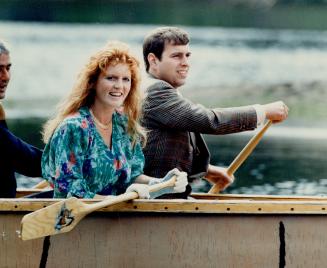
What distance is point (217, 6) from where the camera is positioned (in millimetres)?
46844

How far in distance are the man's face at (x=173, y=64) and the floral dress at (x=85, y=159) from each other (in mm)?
454

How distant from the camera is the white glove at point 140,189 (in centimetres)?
595

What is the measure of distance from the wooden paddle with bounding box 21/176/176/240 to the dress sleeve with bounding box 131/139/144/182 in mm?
434

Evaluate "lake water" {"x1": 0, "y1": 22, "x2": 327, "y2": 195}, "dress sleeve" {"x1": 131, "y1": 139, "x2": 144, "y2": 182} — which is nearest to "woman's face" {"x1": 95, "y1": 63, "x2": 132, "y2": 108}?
"dress sleeve" {"x1": 131, "y1": 139, "x2": 144, "y2": 182}

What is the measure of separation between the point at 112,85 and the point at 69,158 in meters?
0.47

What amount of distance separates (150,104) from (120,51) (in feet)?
1.87

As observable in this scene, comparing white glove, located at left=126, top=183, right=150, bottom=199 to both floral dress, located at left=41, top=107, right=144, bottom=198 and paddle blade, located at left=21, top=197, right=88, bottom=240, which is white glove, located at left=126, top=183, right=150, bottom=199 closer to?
floral dress, located at left=41, top=107, right=144, bottom=198

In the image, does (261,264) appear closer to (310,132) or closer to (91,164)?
(91,164)

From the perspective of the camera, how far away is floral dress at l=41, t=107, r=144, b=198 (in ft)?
19.3

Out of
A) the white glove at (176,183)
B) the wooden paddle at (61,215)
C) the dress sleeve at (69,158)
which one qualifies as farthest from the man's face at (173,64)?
the wooden paddle at (61,215)

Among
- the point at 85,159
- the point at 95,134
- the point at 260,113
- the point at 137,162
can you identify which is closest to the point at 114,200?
the point at 85,159

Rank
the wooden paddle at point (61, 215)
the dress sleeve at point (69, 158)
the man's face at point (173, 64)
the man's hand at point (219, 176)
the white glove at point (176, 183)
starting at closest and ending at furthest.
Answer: the wooden paddle at point (61, 215) < the dress sleeve at point (69, 158) < the white glove at point (176, 183) < the man's face at point (173, 64) < the man's hand at point (219, 176)

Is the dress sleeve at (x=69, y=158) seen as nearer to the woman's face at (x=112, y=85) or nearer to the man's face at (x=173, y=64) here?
the woman's face at (x=112, y=85)

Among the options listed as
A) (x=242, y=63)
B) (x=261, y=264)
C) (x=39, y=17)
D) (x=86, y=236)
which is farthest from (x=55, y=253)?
(x=39, y=17)
